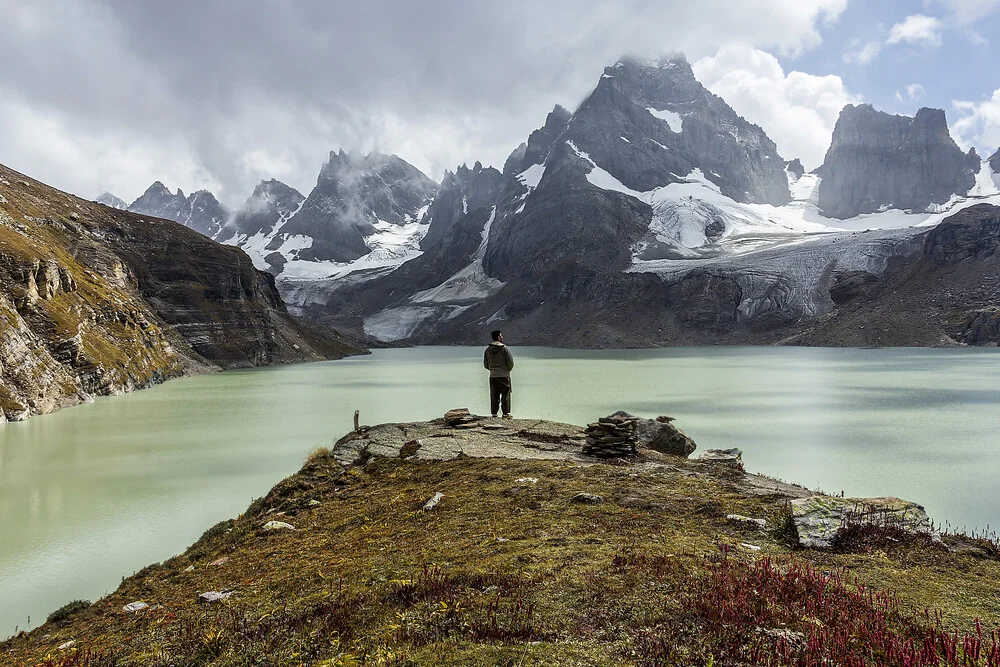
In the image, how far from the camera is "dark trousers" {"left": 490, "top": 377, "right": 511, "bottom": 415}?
21516 millimetres

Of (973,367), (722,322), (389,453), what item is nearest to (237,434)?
(389,453)

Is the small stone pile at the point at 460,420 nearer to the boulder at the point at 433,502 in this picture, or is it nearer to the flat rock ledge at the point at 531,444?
the flat rock ledge at the point at 531,444

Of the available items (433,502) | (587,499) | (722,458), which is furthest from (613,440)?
(433,502)

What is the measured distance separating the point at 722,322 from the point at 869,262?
143ft

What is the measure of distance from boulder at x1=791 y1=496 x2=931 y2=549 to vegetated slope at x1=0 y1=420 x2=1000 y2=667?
24 cm

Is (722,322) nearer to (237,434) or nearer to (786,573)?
(237,434)

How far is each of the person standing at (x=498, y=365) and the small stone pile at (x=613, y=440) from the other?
423cm

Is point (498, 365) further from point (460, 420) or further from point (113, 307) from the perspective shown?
point (113, 307)

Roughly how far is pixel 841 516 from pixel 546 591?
5.08 m

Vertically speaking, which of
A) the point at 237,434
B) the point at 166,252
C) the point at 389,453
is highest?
the point at 166,252

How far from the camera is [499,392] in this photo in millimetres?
22062

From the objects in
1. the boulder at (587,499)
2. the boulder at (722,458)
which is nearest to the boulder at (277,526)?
the boulder at (587,499)

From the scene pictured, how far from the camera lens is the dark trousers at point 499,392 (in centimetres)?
2152

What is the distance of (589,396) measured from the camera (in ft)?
151
